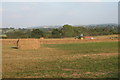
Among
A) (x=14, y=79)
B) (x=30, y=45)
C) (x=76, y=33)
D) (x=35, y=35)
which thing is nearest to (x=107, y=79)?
(x=14, y=79)

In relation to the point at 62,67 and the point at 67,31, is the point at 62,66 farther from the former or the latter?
the point at 67,31

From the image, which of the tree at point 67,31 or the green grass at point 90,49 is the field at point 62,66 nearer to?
the green grass at point 90,49

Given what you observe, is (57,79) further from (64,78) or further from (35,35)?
(35,35)

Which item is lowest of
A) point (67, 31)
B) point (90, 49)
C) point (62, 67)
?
point (62, 67)

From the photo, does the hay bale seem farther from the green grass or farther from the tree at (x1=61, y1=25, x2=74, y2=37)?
the tree at (x1=61, y1=25, x2=74, y2=37)

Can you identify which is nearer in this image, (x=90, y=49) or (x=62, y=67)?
(x=62, y=67)

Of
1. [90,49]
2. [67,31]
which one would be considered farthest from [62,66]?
[67,31]

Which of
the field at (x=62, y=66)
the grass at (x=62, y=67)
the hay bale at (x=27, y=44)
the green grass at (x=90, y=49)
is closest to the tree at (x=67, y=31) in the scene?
the green grass at (x=90, y=49)

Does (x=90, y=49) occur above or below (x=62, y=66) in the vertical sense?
above

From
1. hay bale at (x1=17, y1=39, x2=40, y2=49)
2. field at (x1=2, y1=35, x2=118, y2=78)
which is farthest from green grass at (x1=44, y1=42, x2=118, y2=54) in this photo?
field at (x1=2, y1=35, x2=118, y2=78)

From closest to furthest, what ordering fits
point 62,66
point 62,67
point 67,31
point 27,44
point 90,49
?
1. point 62,67
2. point 62,66
3. point 90,49
4. point 27,44
5. point 67,31

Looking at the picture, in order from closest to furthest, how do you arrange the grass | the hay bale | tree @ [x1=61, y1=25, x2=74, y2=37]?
the grass → the hay bale → tree @ [x1=61, y1=25, x2=74, y2=37]

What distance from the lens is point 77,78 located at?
8.05 metres

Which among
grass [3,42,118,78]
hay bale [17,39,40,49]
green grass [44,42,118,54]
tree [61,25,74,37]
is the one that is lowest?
grass [3,42,118,78]
